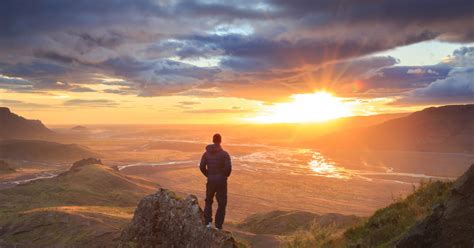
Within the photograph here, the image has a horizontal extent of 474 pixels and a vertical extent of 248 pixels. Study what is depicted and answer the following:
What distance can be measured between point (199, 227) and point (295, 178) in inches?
2428

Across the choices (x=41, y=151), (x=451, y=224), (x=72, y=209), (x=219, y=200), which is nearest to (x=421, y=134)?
(x=41, y=151)

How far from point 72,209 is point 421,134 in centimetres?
14195

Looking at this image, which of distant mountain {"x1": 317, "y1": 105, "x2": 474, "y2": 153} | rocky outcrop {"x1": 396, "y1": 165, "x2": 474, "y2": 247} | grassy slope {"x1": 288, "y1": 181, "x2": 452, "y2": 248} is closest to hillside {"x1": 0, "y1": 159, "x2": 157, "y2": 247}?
grassy slope {"x1": 288, "y1": 181, "x2": 452, "y2": 248}

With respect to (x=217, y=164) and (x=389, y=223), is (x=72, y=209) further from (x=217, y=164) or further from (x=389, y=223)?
(x=389, y=223)

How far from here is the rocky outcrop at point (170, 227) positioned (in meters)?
9.60

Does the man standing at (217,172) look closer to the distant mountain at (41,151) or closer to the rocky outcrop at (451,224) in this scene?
the rocky outcrop at (451,224)

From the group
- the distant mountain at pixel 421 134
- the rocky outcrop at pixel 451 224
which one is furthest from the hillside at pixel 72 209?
the distant mountain at pixel 421 134

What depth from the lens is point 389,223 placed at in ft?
34.7

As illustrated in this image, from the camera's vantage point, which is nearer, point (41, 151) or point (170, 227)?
point (170, 227)

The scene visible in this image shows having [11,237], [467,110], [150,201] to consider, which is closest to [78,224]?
[11,237]

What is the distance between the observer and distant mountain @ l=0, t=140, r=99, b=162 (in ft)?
376

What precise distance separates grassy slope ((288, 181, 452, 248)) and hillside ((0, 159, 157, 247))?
A: 1019 centimetres

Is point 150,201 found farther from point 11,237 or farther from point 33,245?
point 11,237

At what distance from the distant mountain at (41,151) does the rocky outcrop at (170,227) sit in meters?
112
